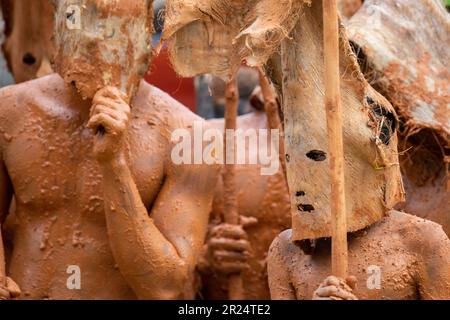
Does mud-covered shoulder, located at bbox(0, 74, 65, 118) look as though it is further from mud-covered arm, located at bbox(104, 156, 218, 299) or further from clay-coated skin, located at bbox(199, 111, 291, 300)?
clay-coated skin, located at bbox(199, 111, 291, 300)

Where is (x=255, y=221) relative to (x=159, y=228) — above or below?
above

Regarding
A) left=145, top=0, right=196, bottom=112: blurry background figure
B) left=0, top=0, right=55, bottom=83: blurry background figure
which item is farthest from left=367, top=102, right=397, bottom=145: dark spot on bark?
left=145, top=0, right=196, bottom=112: blurry background figure

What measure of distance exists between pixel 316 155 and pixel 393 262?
30 centimetres

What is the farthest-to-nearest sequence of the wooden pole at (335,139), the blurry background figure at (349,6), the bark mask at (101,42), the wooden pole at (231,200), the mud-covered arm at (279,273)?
the wooden pole at (231,200), the blurry background figure at (349,6), the bark mask at (101,42), the mud-covered arm at (279,273), the wooden pole at (335,139)

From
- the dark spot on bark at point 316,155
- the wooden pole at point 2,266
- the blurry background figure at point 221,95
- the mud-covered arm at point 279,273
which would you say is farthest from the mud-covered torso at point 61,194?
the blurry background figure at point 221,95

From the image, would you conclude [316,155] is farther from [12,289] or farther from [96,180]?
[96,180]

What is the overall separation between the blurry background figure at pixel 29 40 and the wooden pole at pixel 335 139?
1990mm

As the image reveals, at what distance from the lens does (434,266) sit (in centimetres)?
296

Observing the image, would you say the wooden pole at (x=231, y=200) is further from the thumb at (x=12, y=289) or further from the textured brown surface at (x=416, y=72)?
the thumb at (x=12, y=289)

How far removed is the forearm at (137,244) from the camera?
3.52 metres

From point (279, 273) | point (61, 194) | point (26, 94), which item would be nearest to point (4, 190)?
point (61, 194)

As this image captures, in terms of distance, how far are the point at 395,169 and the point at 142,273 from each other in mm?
895

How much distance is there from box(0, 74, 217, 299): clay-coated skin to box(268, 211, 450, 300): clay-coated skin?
682 mm
